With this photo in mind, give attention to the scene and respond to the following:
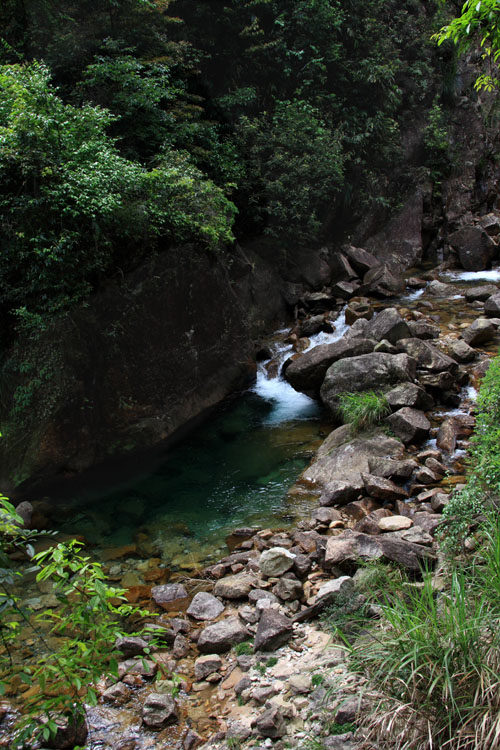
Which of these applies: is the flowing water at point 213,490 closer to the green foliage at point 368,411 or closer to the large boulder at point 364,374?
the large boulder at point 364,374

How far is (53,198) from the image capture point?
7512mm

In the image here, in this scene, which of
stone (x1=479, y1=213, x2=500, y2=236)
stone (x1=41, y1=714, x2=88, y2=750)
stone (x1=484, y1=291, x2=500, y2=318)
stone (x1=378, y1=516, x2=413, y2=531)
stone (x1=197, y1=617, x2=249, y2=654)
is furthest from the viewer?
stone (x1=479, y1=213, x2=500, y2=236)

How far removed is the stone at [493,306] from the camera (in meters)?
11.3

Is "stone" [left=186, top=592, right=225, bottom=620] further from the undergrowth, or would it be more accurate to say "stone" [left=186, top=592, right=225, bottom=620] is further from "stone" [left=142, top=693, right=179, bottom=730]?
the undergrowth

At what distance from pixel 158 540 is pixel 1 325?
4100 mm

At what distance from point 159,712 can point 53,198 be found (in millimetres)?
6582

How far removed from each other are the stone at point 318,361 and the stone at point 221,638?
603cm

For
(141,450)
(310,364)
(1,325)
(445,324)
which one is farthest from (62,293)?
(445,324)

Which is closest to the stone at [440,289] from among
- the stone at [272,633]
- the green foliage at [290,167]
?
the green foliage at [290,167]

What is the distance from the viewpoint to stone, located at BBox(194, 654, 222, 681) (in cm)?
436

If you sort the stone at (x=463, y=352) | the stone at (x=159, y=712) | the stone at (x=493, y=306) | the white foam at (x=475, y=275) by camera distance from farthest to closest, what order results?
the white foam at (x=475, y=275) < the stone at (x=493, y=306) < the stone at (x=463, y=352) < the stone at (x=159, y=712)

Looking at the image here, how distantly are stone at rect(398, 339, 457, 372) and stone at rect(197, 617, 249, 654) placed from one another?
5.96 metres

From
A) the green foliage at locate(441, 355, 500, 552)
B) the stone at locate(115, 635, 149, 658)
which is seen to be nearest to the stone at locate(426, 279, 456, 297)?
the green foliage at locate(441, 355, 500, 552)

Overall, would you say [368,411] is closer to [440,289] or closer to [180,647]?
[180,647]
